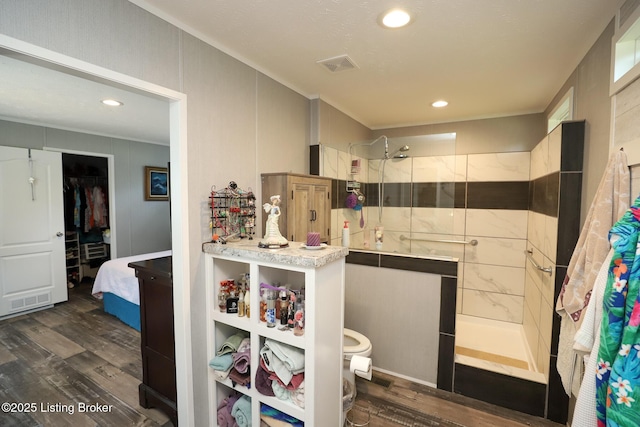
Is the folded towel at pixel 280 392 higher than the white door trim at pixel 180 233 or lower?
lower

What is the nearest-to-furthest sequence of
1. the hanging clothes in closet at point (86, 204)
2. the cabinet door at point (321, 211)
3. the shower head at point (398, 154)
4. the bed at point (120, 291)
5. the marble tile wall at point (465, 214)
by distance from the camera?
the cabinet door at point (321, 211) < the marble tile wall at point (465, 214) < the shower head at point (398, 154) < the bed at point (120, 291) < the hanging clothes in closet at point (86, 204)

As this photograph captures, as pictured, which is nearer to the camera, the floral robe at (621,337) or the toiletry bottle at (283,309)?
the floral robe at (621,337)

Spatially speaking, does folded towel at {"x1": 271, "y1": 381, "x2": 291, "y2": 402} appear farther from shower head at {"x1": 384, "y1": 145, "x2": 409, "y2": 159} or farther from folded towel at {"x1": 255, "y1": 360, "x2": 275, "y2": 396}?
shower head at {"x1": 384, "y1": 145, "x2": 409, "y2": 159}

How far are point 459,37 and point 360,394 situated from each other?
2.49 meters

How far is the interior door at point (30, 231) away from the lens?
338 centimetres

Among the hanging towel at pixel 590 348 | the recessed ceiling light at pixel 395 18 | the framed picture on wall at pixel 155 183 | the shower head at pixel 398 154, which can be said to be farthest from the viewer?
the framed picture on wall at pixel 155 183

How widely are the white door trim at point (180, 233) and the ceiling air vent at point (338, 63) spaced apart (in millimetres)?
984

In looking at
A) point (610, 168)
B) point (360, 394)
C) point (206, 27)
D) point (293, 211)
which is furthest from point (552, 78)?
point (360, 394)

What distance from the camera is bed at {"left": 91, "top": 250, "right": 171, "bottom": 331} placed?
10.3ft

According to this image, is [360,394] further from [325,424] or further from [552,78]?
[552,78]

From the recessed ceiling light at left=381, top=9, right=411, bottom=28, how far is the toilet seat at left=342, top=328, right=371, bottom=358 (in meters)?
2.00

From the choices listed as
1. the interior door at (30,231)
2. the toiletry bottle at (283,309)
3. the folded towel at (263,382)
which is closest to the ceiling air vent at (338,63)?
the toiletry bottle at (283,309)

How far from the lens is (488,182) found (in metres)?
3.29

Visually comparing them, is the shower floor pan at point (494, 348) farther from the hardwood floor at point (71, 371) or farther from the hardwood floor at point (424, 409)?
the hardwood floor at point (71, 371)
